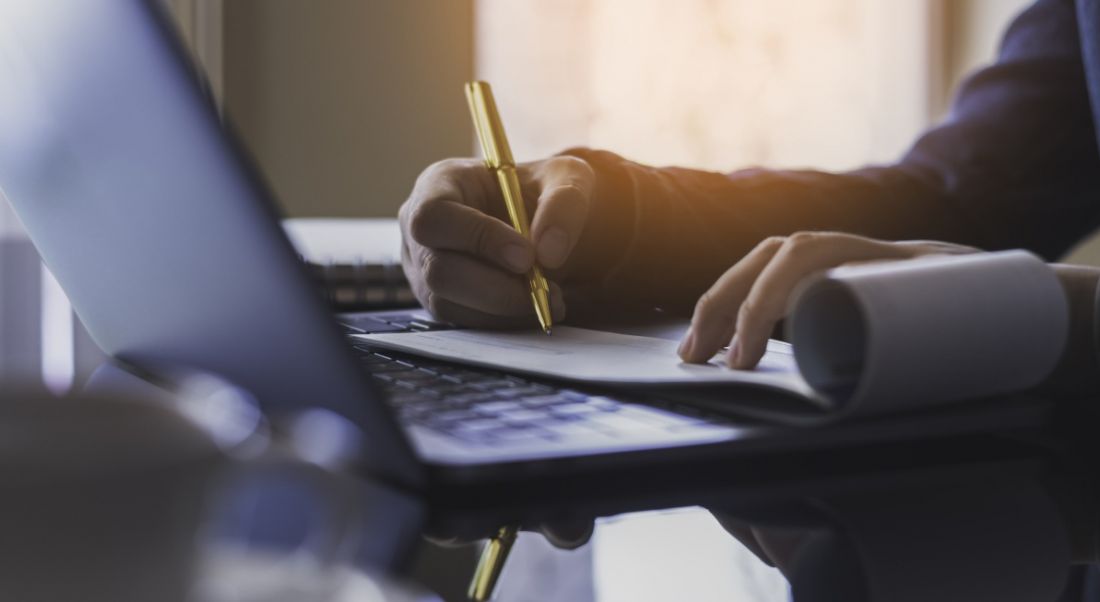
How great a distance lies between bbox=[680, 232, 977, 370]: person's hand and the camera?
0.43m

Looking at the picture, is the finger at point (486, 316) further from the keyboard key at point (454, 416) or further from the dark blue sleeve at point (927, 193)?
the keyboard key at point (454, 416)

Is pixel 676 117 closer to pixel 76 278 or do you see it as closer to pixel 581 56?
pixel 581 56

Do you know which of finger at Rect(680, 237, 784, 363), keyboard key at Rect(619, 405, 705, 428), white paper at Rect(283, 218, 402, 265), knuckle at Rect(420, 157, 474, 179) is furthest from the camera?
white paper at Rect(283, 218, 402, 265)

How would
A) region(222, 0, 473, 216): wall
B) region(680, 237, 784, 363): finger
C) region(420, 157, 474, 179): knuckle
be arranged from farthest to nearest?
region(222, 0, 473, 216): wall < region(420, 157, 474, 179): knuckle < region(680, 237, 784, 363): finger

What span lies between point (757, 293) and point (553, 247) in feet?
0.76

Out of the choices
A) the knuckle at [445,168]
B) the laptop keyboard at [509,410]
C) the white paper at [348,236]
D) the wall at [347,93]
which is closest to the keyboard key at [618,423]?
the laptop keyboard at [509,410]

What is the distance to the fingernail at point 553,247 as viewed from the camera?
649 millimetres

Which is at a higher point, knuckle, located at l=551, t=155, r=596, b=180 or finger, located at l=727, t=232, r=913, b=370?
knuckle, located at l=551, t=155, r=596, b=180

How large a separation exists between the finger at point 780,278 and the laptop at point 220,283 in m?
0.06

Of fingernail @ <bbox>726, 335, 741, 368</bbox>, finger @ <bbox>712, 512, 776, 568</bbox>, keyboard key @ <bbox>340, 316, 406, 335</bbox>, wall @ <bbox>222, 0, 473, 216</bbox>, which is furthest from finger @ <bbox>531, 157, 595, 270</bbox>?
wall @ <bbox>222, 0, 473, 216</bbox>

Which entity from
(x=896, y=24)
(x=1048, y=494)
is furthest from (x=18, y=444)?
(x=896, y=24)

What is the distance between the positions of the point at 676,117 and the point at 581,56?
281 mm

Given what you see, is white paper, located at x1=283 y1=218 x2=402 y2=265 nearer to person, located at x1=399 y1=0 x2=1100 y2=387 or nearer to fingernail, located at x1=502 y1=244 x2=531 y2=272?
person, located at x1=399 y1=0 x2=1100 y2=387

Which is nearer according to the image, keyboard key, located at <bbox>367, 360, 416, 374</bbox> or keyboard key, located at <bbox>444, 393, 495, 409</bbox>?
keyboard key, located at <bbox>444, 393, 495, 409</bbox>
